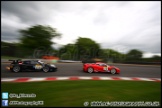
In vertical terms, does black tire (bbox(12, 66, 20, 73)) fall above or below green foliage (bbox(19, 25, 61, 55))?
below

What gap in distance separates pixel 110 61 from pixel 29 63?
16.7 metres

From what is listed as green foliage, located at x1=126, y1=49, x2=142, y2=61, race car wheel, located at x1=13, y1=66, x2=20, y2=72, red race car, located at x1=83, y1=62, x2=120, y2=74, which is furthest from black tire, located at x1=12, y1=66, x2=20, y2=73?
green foliage, located at x1=126, y1=49, x2=142, y2=61

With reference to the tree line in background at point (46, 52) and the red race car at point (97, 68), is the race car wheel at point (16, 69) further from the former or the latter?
the tree line in background at point (46, 52)

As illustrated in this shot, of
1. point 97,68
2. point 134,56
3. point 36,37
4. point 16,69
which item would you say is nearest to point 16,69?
point 16,69

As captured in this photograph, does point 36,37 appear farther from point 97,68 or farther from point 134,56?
point 97,68

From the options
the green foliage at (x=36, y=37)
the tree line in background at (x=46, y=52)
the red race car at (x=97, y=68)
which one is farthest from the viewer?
the green foliage at (x=36, y=37)

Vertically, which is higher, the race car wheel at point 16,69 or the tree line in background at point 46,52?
the tree line in background at point 46,52

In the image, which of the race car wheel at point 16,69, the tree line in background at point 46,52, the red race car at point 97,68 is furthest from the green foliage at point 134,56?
the race car wheel at point 16,69

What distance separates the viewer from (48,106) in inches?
132

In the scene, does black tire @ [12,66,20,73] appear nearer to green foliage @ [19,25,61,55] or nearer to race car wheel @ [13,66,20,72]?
race car wheel @ [13,66,20,72]

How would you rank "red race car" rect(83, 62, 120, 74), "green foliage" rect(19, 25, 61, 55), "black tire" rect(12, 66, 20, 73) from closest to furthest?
"black tire" rect(12, 66, 20, 73) → "red race car" rect(83, 62, 120, 74) → "green foliage" rect(19, 25, 61, 55)

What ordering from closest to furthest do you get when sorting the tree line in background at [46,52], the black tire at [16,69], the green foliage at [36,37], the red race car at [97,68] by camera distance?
the black tire at [16,69] < the red race car at [97,68] < the tree line in background at [46,52] < the green foliage at [36,37]

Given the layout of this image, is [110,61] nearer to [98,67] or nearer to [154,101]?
[98,67]

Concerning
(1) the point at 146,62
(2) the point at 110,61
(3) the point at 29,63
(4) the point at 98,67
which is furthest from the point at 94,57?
(3) the point at 29,63
